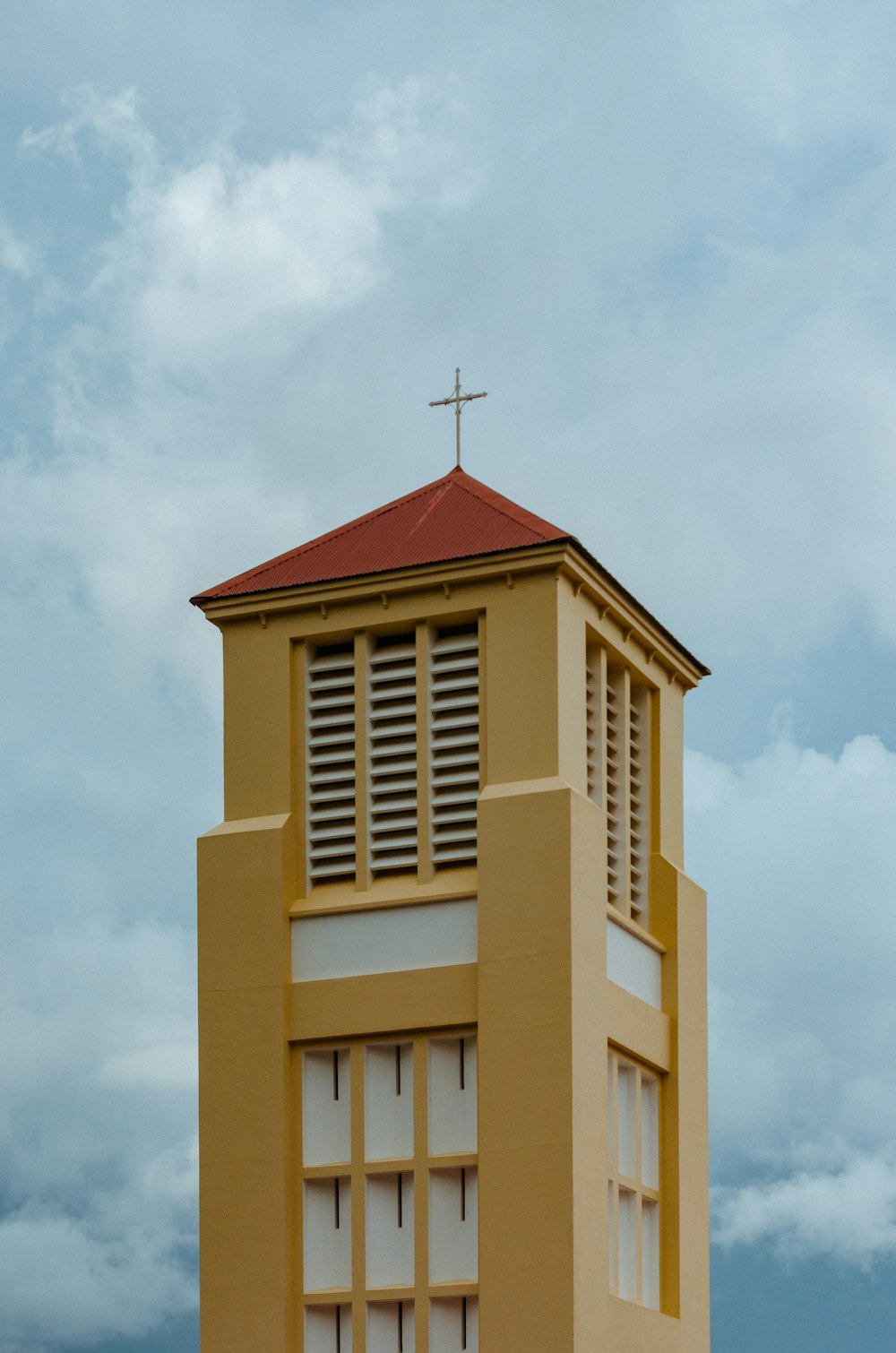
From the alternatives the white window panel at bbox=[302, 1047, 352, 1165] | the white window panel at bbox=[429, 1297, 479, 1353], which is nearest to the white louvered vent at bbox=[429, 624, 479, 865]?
the white window panel at bbox=[302, 1047, 352, 1165]

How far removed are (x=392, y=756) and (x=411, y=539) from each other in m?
2.61

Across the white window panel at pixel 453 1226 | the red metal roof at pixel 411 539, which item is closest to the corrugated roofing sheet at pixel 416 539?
the red metal roof at pixel 411 539

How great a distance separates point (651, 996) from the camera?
99.0 ft

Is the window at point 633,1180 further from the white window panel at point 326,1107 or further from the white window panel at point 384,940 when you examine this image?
the white window panel at point 326,1107

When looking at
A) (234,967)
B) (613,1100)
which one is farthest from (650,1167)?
(234,967)

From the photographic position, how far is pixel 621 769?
Answer: 30281mm

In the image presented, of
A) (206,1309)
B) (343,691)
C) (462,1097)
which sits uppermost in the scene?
(343,691)

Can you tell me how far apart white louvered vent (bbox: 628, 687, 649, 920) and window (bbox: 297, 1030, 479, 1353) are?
3.72 meters

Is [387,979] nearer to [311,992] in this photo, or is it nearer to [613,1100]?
[311,992]

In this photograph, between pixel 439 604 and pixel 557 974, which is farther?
pixel 439 604

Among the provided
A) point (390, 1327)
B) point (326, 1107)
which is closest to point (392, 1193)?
point (326, 1107)

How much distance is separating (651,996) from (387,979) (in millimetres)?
3665

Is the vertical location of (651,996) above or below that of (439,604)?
below

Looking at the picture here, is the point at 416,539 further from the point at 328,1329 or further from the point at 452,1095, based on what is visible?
the point at 328,1329
